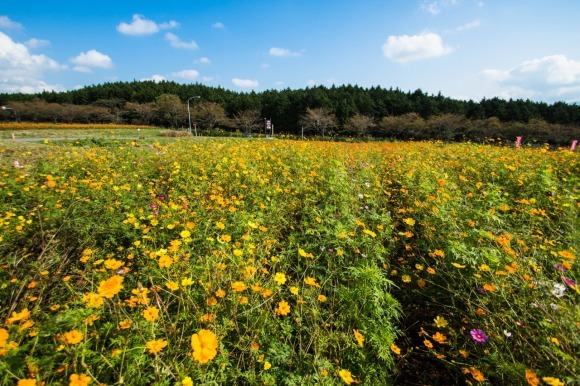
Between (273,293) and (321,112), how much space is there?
155 ft

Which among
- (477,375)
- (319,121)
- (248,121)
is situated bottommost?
(477,375)

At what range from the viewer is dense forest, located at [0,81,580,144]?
122 feet

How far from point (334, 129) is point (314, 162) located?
47.5 meters

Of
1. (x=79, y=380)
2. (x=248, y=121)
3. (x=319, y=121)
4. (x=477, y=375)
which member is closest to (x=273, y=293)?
(x=79, y=380)

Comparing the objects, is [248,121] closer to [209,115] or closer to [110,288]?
[209,115]

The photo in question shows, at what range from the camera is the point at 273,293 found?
6.26 feet

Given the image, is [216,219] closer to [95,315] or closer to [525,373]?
[95,315]

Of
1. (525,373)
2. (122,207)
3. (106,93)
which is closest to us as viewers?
(525,373)

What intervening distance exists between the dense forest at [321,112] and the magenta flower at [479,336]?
113ft

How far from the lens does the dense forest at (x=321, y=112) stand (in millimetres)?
37250

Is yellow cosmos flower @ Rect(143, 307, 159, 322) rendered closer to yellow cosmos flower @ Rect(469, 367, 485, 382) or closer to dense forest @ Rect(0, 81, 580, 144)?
yellow cosmos flower @ Rect(469, 367, 485, 382)

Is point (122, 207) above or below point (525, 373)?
above

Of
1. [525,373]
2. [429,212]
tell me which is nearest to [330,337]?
[525,373]

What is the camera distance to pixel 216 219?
3.04 m
